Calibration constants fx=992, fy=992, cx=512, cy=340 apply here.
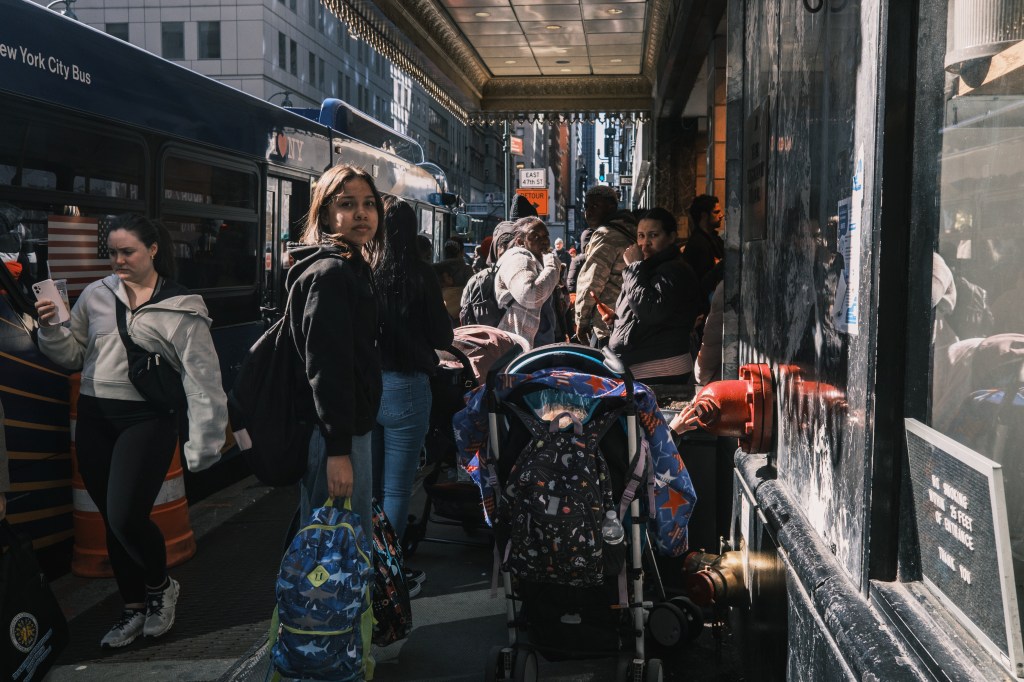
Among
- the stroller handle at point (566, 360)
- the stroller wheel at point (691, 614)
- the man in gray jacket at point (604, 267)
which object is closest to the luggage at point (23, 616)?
the stroller handle at point (566, 360)

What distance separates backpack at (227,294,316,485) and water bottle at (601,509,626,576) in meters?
1.12

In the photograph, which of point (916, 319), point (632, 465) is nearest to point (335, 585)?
point (632, 465)

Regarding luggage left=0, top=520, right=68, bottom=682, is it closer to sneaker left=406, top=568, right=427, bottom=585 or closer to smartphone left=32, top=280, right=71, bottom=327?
smartphone left=32, top=280, right=71, bottom=327

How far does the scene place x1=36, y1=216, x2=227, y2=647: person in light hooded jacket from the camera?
173 inches

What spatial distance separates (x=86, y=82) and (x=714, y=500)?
15.3 feet

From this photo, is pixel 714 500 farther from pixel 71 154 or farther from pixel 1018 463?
pixel 71 154

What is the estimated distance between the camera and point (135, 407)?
14.6 ft

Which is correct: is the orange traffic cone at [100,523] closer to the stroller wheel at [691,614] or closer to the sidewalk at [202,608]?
the sidewalk at [202,608]

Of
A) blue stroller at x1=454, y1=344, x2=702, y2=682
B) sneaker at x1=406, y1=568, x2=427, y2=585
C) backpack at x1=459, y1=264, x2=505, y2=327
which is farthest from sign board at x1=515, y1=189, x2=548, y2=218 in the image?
blue stroller at x1=454, y1=344, x2=702, y2=682

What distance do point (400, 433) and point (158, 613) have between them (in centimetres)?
140

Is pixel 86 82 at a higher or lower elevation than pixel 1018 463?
higher

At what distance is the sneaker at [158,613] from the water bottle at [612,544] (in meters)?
2.27

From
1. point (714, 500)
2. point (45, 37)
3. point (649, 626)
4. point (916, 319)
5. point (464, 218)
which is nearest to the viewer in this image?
point (916, 319)

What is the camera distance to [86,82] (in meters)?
6.34
